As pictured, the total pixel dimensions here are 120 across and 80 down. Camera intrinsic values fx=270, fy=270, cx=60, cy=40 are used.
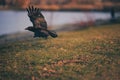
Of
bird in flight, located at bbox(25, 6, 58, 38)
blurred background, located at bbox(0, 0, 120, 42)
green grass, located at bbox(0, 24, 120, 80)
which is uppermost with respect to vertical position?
bird in flight, located at bbox(25, 6, 58, 38)

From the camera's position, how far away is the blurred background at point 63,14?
34.2 meters

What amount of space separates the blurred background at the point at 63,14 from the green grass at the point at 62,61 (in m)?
4.20

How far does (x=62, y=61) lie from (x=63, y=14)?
133 ft

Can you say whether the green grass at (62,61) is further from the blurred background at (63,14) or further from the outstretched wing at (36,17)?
the blurred background at (63,14)

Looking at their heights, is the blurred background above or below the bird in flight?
below

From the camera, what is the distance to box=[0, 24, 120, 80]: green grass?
34.8 feet

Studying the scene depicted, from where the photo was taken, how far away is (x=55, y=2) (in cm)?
6359

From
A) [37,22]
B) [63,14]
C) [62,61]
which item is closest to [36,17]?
[37,22]

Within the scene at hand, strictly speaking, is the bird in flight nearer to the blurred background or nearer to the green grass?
the blurred background

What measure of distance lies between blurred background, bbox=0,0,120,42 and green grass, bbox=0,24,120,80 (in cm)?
420

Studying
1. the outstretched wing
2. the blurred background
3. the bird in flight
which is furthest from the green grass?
the blurred background

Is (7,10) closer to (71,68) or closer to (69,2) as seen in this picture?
(69,2)

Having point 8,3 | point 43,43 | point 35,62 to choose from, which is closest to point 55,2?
point 8,3

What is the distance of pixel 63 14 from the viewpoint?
5219cm
